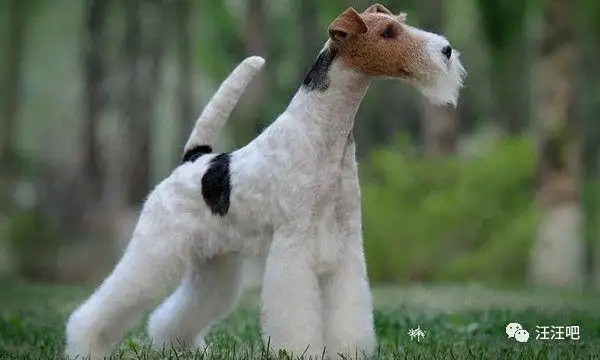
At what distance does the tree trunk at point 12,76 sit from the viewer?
1730 centimetres

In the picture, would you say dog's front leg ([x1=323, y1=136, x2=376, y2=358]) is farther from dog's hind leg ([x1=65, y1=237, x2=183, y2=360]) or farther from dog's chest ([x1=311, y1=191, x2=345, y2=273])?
dog's hind leg ([x1=65, y1=237, x2=183, y2=360])

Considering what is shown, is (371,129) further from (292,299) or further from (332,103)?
(292,299)

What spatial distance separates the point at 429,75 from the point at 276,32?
15480 millimetres

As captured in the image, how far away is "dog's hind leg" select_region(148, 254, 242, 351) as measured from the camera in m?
4.70

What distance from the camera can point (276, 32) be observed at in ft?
63.1

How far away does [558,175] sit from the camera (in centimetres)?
1237

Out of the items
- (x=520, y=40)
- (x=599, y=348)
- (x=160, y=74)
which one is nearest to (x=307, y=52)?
(x=160, y=74)

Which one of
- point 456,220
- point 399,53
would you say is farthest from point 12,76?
point 399,53

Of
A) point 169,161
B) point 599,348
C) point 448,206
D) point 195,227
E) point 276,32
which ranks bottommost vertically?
point 599,348

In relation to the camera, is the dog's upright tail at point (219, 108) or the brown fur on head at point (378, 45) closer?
the brown fur on head at point (378, 45)

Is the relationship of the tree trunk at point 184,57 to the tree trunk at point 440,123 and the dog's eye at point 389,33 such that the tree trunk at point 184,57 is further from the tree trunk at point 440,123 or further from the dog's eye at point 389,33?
the dog's eye at point 389,33

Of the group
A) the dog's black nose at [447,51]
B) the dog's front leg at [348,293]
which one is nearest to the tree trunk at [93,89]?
the dog's front leg at [348,293]

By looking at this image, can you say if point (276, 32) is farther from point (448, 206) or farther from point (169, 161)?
point (448, 206)

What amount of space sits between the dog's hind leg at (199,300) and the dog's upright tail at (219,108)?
0.55 m
